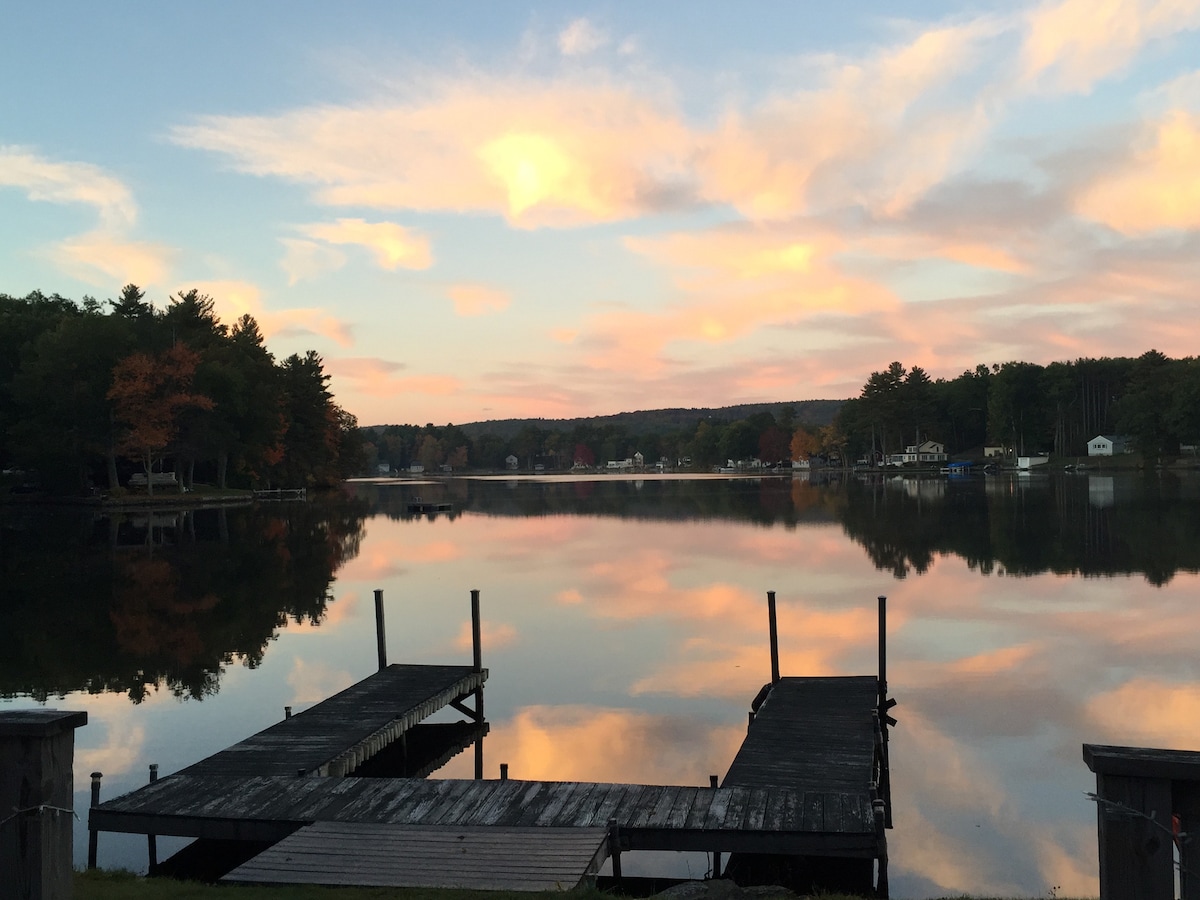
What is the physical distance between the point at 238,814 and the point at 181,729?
676 cm

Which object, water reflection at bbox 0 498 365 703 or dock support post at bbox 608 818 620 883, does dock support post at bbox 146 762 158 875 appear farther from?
water reflection at bbox 0 498 365 703

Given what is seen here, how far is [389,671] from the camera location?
1952cm

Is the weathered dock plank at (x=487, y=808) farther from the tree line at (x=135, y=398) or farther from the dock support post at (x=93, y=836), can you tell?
the tree line at (x=135, y=398)

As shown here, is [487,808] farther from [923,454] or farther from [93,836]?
[923,454]

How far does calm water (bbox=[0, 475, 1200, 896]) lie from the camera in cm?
1385

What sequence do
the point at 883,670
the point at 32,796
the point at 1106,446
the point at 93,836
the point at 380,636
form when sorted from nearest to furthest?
the point at 32,796 → the point at 93,836 → the point at 883,670 → the point at 380,636 → the point at 1106,446

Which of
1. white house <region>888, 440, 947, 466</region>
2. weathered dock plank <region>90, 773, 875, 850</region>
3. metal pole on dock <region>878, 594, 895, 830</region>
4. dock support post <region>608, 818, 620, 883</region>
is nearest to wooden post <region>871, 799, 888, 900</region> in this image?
metal pole on dock <region>878, 594, 895, 830</region>

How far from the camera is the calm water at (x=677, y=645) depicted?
13.9 metres

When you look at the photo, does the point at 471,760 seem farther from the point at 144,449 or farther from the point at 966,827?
the point at 144,449

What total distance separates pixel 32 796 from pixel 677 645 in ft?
62.9

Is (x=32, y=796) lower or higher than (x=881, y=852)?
higher

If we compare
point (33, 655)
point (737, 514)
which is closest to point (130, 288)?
point (737, 514)

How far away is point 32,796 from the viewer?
17.4 ft

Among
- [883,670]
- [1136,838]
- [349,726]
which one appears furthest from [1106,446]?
[1136,838]
